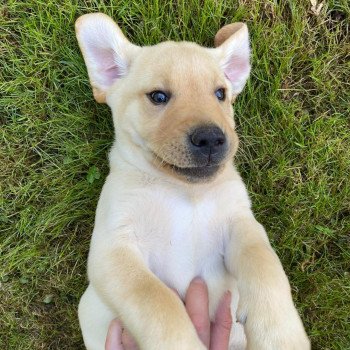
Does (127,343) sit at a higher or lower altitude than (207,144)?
lower

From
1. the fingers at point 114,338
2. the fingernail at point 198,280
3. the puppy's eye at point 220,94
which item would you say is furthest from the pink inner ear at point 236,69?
the fingers at point 114,338

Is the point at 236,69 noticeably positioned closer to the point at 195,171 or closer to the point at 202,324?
the point at 195,171

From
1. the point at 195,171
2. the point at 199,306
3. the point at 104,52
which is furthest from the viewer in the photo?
the point at 104,52

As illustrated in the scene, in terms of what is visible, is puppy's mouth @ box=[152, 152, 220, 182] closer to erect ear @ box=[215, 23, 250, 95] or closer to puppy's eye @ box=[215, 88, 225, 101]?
puppy's eye @ box=[215, 88, 225, 101]

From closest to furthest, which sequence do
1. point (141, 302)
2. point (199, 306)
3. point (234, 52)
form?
1. point (141, 302)
2. point (199, 306)
3. point (234, 52)

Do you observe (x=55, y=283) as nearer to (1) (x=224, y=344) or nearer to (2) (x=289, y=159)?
(1) (x=224, y=344)

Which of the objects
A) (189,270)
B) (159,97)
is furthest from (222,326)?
(159,97)
